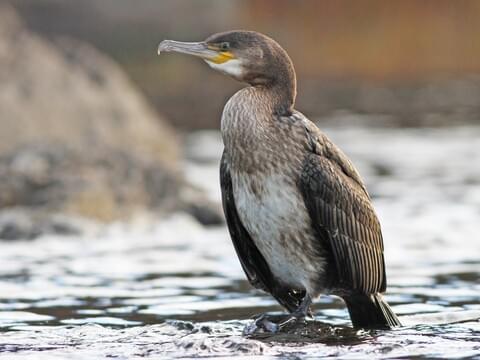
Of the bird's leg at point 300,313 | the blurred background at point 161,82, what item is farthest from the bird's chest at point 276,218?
the blurred background at point 161,82

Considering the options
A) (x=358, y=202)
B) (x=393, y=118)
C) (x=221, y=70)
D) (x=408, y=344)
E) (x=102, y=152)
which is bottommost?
(x=408, y=344)

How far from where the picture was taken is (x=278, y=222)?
6.93 metres

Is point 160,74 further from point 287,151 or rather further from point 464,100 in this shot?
point 287,151

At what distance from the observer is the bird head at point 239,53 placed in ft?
22.9

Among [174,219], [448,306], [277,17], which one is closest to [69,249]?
[174,219]

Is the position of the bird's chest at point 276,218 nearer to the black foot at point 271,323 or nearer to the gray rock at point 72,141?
the black foot at point 271,323

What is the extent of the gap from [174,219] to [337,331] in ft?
15.2

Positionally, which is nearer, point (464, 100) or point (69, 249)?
point (69, 249)

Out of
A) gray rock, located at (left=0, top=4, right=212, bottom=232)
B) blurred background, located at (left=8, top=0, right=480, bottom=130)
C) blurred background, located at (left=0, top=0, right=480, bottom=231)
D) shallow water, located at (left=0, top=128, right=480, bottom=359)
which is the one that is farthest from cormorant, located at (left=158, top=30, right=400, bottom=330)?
blurred background, located at (left=8, top=0, right=480, bottom=130)

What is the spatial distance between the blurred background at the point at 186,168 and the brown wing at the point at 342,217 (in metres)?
0.33

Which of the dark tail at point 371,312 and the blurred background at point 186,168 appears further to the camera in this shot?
the blurred background at point 186,168

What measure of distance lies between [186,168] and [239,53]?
9.06 metres

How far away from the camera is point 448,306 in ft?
27.0

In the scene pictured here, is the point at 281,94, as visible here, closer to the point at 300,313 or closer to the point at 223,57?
the point at 223,57
